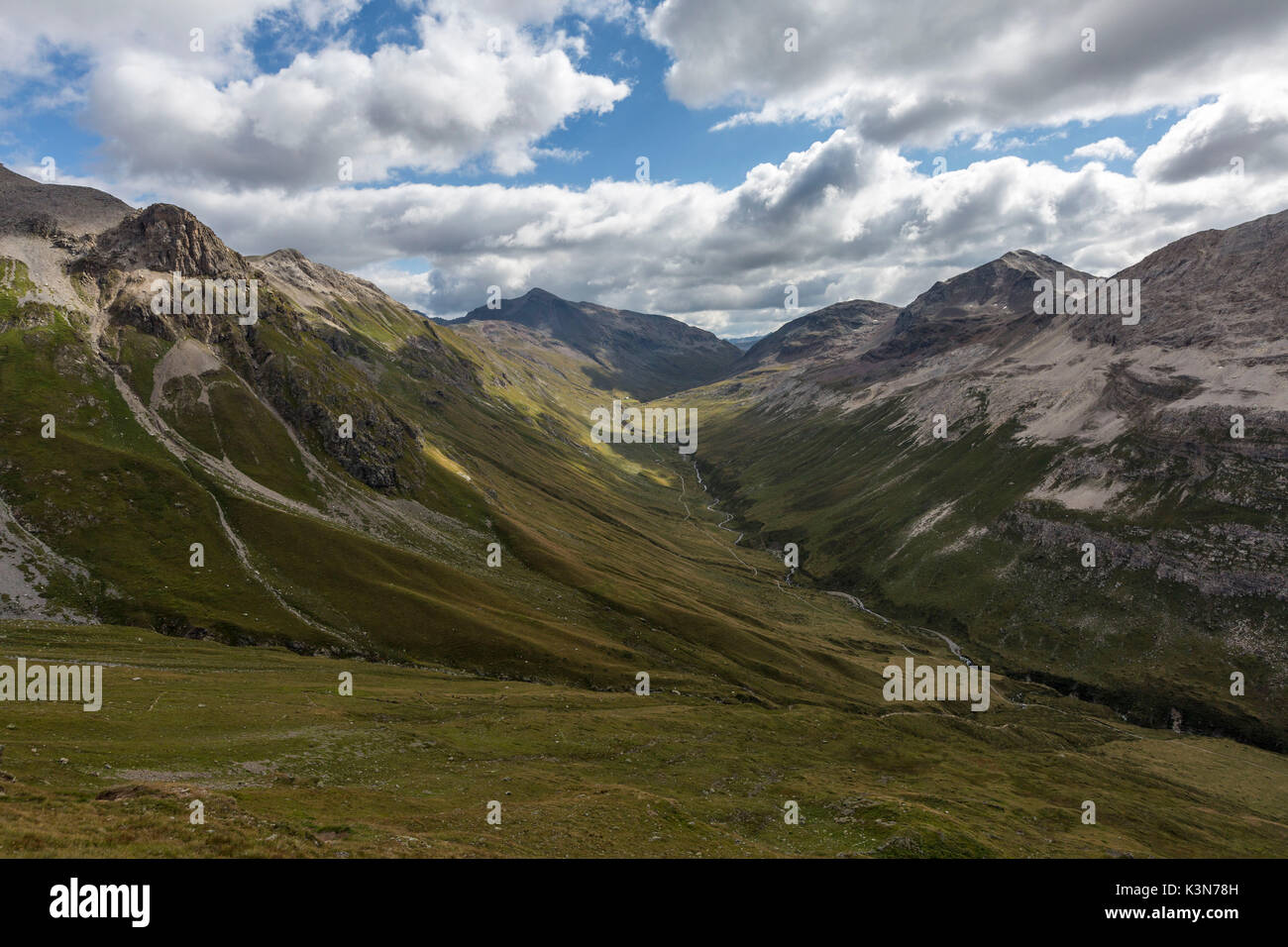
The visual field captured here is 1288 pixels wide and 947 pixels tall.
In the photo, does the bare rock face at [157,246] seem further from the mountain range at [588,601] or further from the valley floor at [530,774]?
the valley floor at [530,774]

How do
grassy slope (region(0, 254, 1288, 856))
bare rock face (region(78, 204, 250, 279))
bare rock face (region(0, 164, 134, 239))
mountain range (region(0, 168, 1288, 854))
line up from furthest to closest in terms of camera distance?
bare rock face (region(78, 204, 250, 279)), bare rock face (region(0, 164, 134, 239)), mountain range (region(0, 168, 1288, 854)), grassy slope (region(0, 254, 1288, 856))

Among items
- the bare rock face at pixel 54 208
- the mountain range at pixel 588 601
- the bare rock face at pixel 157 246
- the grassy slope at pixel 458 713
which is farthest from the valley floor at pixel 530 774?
the bare rock face at pixel 54 208

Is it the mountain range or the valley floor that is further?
the mountain range

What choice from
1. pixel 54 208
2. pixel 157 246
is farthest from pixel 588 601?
pixel 54 208

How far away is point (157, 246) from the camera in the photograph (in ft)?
600

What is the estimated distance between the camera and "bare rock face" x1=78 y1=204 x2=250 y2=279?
17439 centimetres

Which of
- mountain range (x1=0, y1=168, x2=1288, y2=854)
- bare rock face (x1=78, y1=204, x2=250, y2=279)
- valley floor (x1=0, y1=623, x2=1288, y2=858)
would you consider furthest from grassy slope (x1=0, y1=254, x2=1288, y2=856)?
bare rock face (x1=78, y1=204, x2=250, y2=279)

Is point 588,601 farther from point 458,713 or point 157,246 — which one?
point 157,246

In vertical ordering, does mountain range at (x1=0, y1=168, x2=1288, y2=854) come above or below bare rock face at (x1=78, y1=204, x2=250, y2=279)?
below

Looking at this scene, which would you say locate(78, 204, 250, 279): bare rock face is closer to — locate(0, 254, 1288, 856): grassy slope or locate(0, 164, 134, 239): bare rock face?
locate(0, 164, 134, 239): bare rock face

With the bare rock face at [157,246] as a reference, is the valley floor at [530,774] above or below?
below

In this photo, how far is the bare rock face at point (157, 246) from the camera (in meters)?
174
